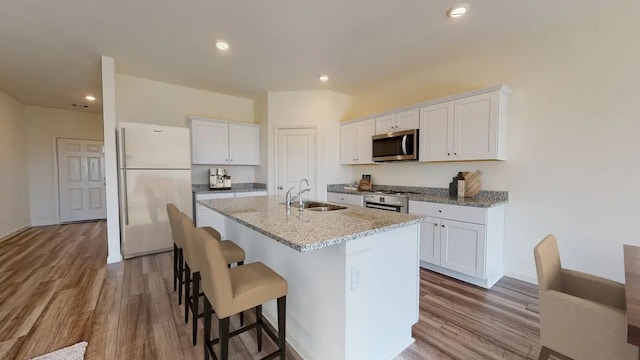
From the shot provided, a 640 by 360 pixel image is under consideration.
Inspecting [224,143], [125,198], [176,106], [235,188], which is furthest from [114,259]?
[176,106]

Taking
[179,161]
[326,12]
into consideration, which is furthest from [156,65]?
[326,12]

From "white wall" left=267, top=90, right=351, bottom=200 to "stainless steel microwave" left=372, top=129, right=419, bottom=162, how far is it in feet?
3.11

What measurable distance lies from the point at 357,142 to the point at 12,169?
654cm

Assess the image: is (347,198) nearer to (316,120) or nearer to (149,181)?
(316,120)

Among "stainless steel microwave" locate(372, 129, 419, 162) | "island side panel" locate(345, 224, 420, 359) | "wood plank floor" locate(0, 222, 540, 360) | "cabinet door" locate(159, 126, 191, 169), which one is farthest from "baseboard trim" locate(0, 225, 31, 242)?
"stainless steel microwave" locate(372, 129, 419, 162)

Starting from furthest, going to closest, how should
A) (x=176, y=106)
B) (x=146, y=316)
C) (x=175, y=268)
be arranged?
(x=176, y=106) < (x=175, y=268) < (x=146, y=316)

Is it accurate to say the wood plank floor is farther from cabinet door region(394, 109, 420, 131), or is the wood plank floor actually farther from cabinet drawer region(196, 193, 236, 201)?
cabinet door region(394, 109, 420, 131)

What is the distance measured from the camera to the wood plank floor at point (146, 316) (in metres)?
1.78

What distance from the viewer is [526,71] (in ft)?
9.10

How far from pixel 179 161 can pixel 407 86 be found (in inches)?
143

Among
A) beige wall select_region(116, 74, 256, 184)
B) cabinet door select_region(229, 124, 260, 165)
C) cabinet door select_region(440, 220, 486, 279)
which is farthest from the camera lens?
cabinet door select_region(229, 124, 260, 165)

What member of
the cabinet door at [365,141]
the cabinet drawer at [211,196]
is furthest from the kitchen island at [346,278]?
the cabinet drawer at [211,196]

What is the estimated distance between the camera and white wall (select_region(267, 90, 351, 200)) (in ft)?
15.1

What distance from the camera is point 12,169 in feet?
16.2
